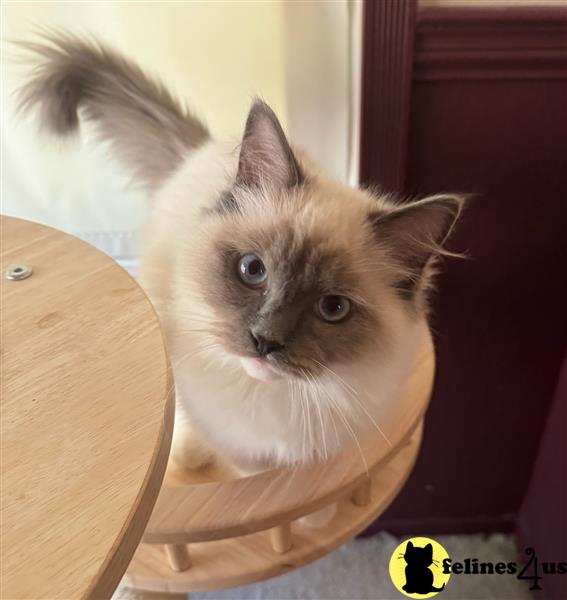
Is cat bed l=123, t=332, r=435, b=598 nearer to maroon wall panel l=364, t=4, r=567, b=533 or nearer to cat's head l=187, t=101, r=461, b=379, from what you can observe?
cat's head l=187, t=101, r=461, b=379

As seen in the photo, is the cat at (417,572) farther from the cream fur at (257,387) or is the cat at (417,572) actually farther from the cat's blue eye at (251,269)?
the cat's blue eye at (251,269)

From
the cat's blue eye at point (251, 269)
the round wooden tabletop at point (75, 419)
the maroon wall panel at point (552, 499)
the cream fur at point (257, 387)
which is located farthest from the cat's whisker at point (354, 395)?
the maroon wall panel at point (552, 499)

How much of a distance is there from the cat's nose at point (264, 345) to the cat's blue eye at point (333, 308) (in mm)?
72

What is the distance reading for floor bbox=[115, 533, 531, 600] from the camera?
141 cm

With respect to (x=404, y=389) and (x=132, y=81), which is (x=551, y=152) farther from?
Result: (x=132, y=81)

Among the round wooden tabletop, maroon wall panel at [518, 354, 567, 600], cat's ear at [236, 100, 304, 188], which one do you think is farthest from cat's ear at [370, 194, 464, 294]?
maroon wall panel at [518, 354, 567, 600]

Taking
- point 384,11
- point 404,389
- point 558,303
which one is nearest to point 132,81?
point 384,11

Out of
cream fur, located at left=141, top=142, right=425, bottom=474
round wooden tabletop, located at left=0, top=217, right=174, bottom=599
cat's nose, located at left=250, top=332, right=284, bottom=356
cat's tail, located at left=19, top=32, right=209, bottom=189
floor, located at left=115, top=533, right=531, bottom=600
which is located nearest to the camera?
round wooden tabletop, located at left=0, top=217, right=174, bottom=599

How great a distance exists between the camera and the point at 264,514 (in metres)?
0.74

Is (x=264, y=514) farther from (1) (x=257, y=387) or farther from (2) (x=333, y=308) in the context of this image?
(2) (x=333, y=308)

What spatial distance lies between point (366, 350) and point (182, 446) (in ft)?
1.17

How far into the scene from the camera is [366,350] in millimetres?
757

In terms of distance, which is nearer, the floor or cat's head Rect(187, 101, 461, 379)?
cat's head Rect(187, 101, 461, 379)

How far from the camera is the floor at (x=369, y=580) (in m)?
1.41
